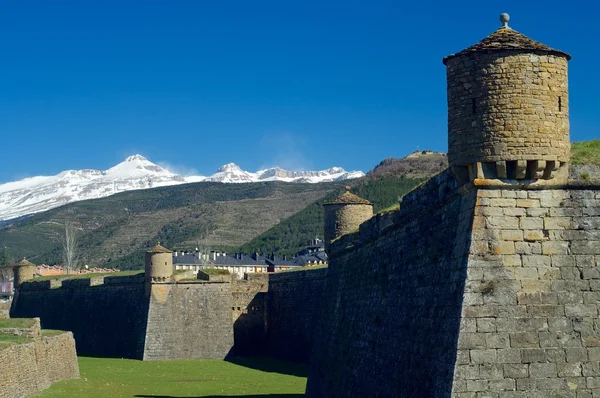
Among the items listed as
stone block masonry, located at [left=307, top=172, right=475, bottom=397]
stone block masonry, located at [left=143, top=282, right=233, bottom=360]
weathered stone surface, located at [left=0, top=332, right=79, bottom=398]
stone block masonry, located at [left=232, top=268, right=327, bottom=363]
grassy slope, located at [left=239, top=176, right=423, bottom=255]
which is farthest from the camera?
grassy slope, located at [left=239, top=176, right=423, bottom=255]

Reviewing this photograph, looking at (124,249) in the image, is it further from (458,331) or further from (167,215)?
(458,331)

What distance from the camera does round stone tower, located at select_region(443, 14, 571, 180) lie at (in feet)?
50.5

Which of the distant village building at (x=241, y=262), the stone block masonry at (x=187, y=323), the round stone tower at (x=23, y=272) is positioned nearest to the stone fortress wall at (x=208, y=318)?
the stone block masonry at (x=187, y=323)

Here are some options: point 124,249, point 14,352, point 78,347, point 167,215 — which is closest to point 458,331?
point 14,352

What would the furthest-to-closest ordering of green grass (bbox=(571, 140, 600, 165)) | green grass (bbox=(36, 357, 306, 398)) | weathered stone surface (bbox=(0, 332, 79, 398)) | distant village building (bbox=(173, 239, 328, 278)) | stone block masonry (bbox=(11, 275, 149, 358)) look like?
distant village building (bbox=(173, 239, 328, 278)) → stone block masonry (bbox=(11, 275, 149, 358)) → green grass (bbox=(36, 357, 306, 398)) → weathered stone surface (bbox=(0, 332, 79, 398)) → green grass (bbox=(571, 140, 600, 165))

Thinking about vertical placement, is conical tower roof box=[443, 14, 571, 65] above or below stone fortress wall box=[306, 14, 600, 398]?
above

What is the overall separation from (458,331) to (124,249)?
16242cm

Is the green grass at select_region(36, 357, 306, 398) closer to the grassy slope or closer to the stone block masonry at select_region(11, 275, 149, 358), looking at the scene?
the stone block masonry at select_region(11, 275, 149, 358)

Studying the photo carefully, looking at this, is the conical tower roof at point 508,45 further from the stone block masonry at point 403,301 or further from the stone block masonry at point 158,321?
the stone block masonry at point 158,321

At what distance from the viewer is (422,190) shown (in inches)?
760

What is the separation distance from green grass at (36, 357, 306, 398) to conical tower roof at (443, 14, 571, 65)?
63.5 ft

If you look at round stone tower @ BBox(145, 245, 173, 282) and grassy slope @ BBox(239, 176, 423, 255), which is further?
grassy slope @ BBox(239, 176, 423, 255)

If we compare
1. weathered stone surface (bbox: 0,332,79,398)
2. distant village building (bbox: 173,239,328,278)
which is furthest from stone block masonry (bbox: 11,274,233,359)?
distant village building (bbox: 173,239,328,278)

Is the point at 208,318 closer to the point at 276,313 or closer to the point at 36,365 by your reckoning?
the point at 276,313
